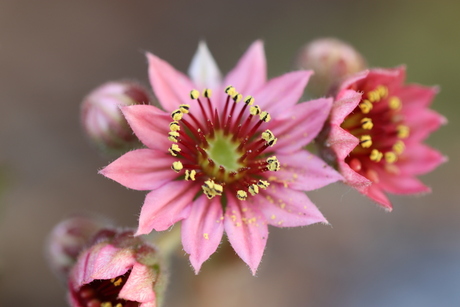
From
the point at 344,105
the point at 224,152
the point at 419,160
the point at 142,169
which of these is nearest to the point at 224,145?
the point at 224,152

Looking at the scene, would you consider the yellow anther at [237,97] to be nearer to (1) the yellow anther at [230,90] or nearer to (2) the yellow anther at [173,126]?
(1) the yellow anther at [230,90]

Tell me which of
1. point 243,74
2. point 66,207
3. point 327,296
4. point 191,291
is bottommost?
point 327,296

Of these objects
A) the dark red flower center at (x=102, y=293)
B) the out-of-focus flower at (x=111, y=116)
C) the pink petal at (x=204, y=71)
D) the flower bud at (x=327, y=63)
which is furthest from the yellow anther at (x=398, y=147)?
the dark red flower center at (x=102, y=293)

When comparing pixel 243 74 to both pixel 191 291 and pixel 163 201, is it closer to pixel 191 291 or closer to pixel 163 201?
pixel 163 201

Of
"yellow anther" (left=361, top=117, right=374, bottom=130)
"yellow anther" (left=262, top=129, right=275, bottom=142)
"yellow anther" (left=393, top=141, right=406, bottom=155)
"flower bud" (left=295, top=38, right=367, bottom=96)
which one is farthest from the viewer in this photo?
"flower bud" (left=295, top=38, right=367, bottom=96)

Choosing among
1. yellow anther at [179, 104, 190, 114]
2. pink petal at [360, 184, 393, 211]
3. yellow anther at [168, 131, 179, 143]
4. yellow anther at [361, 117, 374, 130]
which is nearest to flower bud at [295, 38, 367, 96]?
yellow anther at [361, 117, 374, 130]

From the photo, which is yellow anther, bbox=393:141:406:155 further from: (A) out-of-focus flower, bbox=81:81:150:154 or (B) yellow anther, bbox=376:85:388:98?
(A) out-of-focus flower, bbox=81:81:150:154

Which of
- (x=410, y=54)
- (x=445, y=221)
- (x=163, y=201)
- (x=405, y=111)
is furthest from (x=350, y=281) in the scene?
(x=163, y=201)
